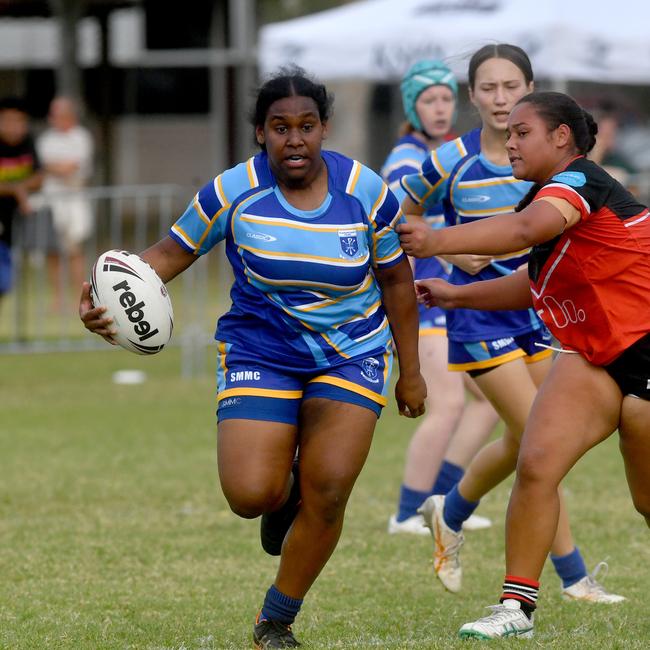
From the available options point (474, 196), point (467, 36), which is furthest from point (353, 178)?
point (467, 36)

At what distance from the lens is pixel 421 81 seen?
7727 millimetres

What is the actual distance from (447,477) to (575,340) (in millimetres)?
2892

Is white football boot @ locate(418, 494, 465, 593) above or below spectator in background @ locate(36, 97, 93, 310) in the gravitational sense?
above

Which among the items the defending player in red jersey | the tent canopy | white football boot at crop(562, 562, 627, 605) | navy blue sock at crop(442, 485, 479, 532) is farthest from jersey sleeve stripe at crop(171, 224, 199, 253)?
the tent canopy

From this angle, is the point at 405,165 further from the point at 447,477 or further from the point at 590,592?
the point at 590,592

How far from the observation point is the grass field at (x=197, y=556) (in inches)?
211

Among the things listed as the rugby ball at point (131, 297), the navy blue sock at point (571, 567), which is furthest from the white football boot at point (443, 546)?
the rugby ball at point (131, 297)

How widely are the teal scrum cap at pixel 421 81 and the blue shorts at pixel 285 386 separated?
9.78 ft

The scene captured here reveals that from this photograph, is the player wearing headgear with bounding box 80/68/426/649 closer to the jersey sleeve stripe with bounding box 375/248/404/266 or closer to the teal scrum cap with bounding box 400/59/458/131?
the jersey sleeve stripe with bounding box 375/248/404/266

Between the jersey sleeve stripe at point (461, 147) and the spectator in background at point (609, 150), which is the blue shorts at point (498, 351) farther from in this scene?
the spectator in background at point (609, 150)

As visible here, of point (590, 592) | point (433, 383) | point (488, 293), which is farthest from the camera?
point (433, 383)

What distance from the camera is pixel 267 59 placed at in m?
15.2

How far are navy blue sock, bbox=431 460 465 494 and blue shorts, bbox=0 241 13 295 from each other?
598 centimetres

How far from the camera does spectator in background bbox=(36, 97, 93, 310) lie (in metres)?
14.4
